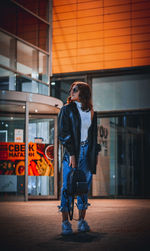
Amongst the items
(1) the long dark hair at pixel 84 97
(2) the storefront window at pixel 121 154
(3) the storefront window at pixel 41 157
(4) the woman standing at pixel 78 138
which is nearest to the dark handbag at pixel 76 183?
(4) the woman standing at pixel 78 138

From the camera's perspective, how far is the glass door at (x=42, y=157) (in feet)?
33.1

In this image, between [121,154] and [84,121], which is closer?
[84,121]

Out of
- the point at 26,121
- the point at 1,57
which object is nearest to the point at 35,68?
the point at 1,57

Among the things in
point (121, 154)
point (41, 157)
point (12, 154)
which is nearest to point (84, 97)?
point (12, 154)

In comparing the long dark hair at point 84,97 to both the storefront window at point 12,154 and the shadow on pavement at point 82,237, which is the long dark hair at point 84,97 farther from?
the storefront window at point 12,154

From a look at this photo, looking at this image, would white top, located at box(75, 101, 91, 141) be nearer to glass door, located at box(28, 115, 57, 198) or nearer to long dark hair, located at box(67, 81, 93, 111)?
long dark hair, located at box(67, 81, 93, 111)

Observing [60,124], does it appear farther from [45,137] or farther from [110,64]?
[110,64]

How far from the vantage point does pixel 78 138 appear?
407 cm

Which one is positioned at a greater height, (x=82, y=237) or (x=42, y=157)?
(x=42, y=157)

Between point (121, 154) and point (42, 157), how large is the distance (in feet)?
7.69

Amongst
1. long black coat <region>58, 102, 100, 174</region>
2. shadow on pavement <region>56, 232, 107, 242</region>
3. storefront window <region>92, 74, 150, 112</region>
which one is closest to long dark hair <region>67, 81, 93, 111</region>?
long black coat <region>58, 102, 100, 174</region>

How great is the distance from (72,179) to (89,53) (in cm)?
767

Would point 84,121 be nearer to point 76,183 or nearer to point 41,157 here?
point 76,183

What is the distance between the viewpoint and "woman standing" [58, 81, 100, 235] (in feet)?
13.2
